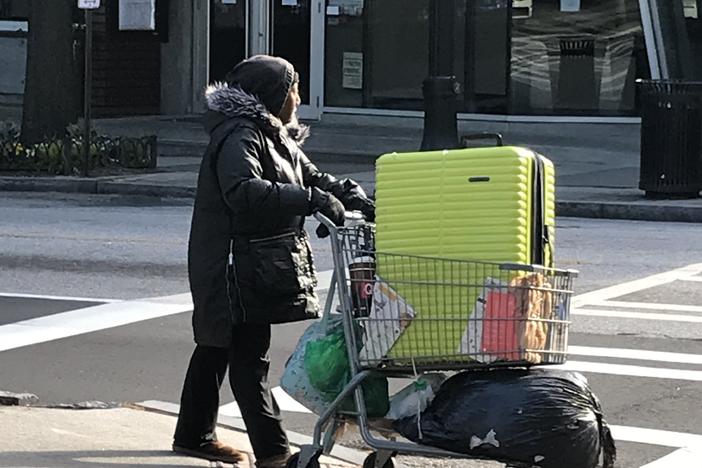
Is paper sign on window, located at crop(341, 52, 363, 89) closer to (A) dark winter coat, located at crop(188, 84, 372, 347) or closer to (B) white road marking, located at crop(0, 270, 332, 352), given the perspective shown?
(B) white road marking, located at crop(0, 270, 332, 352)

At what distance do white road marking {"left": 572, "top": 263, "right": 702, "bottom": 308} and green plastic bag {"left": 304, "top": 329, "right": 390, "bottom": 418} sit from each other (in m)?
5.05

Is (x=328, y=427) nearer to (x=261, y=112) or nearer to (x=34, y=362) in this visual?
(x=261, y=112)

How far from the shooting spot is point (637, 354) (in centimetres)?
888

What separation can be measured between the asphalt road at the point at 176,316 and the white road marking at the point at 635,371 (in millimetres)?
11

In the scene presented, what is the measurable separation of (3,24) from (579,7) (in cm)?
991

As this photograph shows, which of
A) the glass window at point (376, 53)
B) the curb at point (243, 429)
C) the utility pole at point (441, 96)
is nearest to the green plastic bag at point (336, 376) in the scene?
the curb at point (243, 429)

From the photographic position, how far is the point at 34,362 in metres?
8.52

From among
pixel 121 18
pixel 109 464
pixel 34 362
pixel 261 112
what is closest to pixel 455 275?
pixel 261 112

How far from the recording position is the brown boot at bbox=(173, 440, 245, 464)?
6223 mm

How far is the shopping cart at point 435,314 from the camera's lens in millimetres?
5141

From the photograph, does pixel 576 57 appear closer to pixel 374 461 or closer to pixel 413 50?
pixel 413 50

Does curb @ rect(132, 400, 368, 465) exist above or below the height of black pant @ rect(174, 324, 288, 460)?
below

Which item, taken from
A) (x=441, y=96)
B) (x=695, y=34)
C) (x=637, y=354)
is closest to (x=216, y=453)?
(x=637, y=354)

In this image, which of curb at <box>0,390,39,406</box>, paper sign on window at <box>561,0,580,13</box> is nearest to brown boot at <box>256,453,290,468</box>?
curb at <box>0,390,39,406</box>
